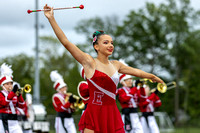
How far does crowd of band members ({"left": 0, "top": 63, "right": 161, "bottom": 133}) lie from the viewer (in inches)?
336

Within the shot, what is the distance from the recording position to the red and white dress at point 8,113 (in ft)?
27.6

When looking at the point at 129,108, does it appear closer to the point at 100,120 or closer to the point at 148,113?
the point at 148,113

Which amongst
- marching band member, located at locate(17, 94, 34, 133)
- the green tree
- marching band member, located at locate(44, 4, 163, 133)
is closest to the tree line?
the green tree

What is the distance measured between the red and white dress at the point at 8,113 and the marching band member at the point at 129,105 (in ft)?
9.75

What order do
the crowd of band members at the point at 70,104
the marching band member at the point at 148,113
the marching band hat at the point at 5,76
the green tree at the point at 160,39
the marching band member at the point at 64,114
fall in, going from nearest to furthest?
the crowd of band members at the point at 70,104
the marching band hat at the point at 5,76
the marching band member at the point at 64,114
the marching band member at the point at 148,113
the green tree at the point at 160,39

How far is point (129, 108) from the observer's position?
10734 mm

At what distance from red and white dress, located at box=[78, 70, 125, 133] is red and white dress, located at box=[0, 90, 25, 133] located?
3712 millimetres

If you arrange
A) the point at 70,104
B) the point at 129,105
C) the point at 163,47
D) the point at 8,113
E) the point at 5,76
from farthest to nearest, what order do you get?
the point at 163,47, the point at 129,105, the point at 70,104, the point at 5,76, the point at 8,113

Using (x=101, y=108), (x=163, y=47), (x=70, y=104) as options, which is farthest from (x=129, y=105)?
(x=163, y=47)

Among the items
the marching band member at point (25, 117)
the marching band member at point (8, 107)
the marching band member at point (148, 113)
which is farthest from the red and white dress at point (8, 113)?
the marching band member at point (148, 113)

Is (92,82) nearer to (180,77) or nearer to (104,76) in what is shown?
(104,76)

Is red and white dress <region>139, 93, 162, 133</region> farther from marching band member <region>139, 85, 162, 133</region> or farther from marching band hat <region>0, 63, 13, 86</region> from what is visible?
marching band hat <region>0, 63, 13, 86</region>

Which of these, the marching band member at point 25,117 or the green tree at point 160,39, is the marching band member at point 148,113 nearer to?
the marching band member at point 25,117

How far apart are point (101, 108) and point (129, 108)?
5.81 meters
